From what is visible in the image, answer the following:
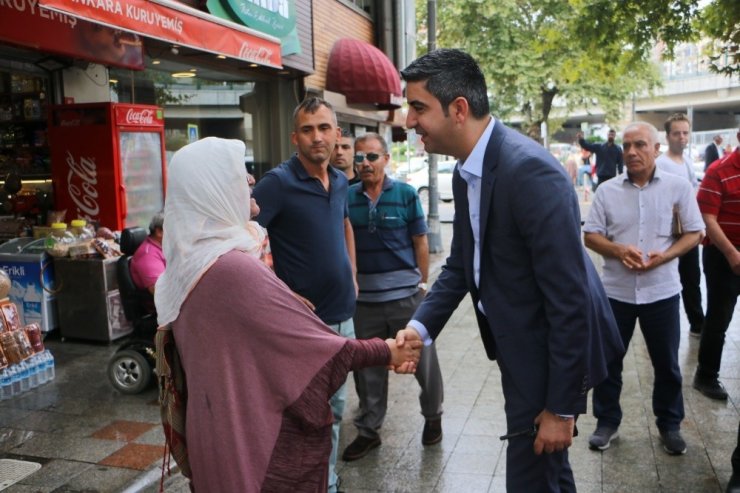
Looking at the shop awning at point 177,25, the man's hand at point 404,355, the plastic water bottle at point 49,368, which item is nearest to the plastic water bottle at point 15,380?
the plastic water bottle at point 49,368

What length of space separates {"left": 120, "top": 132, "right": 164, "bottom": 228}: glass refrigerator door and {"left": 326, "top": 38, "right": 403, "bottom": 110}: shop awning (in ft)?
18.0

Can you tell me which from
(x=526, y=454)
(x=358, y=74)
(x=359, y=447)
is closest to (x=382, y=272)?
(x=359, y=447)

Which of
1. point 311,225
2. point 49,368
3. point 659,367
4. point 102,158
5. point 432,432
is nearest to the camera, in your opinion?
point 311,225

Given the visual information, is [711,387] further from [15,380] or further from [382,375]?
[15,380]

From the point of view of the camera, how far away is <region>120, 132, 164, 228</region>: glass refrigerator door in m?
7.76

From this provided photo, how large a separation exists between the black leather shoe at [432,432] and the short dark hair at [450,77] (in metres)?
2.75

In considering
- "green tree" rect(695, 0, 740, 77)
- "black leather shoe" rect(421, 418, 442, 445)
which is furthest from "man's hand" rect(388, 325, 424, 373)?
"green tree" rect(695, 0, 740, 77)

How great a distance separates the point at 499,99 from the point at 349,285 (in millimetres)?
26754

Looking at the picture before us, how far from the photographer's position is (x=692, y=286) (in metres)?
7.39

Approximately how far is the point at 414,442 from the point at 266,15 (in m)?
6.88

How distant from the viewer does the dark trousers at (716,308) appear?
5.46 metres

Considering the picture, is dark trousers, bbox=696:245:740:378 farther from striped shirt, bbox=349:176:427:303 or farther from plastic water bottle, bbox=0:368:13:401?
plastic water bottle, bbox=0:368:13:401

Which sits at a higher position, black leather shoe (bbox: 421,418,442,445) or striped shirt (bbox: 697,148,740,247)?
striped shirt (bbox: 697,148,740,247)

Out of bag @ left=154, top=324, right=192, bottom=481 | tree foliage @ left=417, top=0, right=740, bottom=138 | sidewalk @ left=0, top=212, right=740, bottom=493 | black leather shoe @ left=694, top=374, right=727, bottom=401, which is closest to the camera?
bag @ left=154, top=324, right=192, bottom=481
